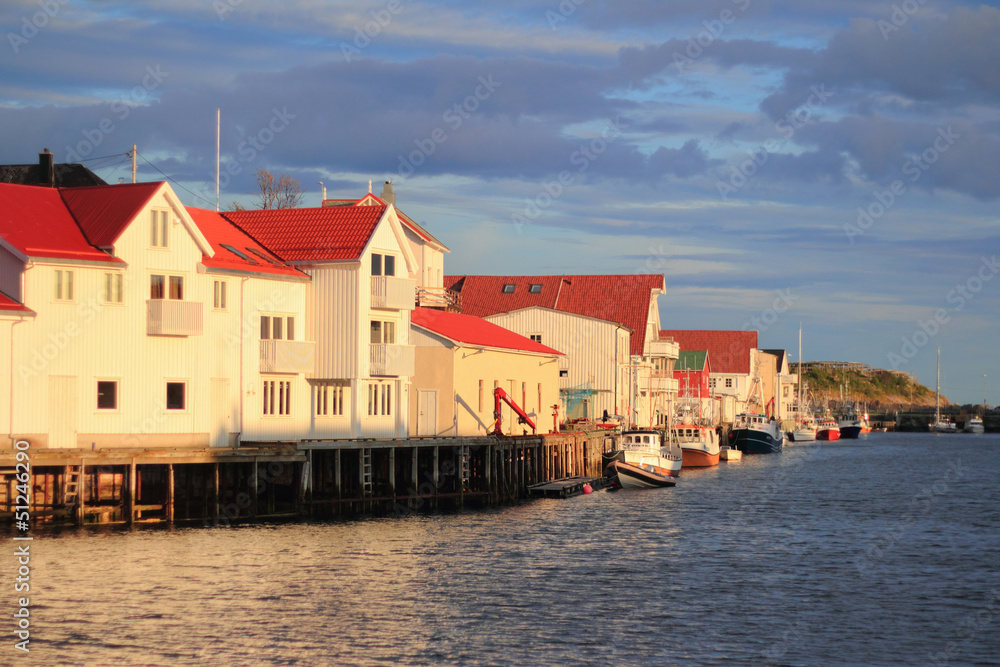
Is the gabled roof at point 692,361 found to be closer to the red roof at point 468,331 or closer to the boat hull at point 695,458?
the boat hull at point 695,458

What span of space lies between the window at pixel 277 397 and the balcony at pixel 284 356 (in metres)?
0.72

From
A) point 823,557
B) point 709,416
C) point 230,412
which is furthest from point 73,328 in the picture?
point 709,416

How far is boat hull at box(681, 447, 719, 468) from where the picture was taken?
84.6 m

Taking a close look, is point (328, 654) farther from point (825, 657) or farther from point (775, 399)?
point (775, 399)

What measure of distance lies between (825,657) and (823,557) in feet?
47.2

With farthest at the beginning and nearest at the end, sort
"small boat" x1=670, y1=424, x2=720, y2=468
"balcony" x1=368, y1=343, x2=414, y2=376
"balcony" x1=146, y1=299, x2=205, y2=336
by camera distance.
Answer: "small boat" x1=670, y1=424, x2=720, y2=468, "balcony" x1=368, y1=343, x2=414, y2=376, "balcony" x1=146, y1=299, x2=205, y2=336

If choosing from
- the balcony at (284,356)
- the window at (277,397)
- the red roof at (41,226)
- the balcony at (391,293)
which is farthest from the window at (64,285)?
the balcony at (391,293)

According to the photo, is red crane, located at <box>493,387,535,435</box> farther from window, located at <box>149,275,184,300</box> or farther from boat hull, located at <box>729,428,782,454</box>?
boat hull, located at <box>729,428,782,454</box>

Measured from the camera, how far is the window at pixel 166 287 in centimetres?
4216

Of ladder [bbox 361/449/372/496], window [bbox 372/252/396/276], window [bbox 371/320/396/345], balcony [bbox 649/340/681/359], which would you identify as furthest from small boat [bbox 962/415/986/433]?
ladder [bbox 361/449/372/496]

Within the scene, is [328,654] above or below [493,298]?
below

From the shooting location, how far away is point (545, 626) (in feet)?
88.3

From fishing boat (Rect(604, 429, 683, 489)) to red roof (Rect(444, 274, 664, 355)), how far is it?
1930cm

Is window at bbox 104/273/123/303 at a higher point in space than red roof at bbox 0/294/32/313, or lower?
higher
